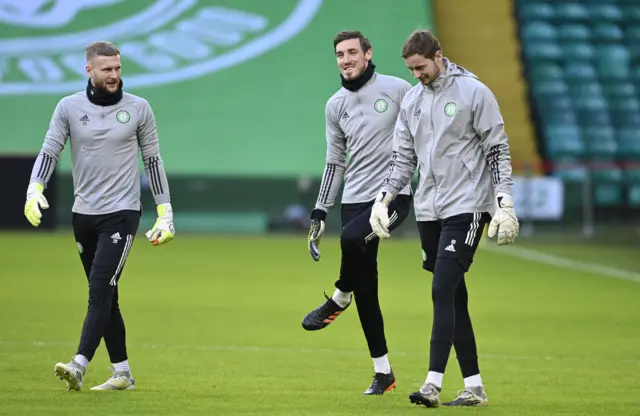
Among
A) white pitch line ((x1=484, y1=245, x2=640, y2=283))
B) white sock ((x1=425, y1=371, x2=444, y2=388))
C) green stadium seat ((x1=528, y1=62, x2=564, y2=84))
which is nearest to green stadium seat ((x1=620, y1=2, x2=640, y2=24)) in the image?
green stadium seat ((x1=528, y1=62, x2=564, y2=84))

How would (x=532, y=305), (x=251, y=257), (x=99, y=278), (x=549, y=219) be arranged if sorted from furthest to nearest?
(x=549, y=219) < (x=251, y=257) < (x=532, y=305) < (x=99, y=278)

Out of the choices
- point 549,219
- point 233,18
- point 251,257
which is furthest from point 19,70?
point 549,219

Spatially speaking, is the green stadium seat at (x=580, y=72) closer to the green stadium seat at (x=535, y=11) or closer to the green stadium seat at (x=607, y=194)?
the green stadium seat at (x=535, y=11)

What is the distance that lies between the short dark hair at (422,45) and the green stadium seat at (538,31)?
2468 centimetres

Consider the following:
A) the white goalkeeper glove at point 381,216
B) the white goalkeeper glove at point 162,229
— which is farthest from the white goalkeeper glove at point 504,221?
the white goalkeeper glove at point 162,229

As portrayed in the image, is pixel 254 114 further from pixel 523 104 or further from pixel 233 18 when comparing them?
pixel 523 104

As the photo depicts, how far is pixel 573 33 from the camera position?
31.7 metres

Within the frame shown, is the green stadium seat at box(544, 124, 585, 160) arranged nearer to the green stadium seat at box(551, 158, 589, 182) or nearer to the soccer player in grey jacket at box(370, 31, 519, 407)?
the green stadium seat at box(551, 158, 589, 182)

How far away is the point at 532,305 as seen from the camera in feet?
48.3

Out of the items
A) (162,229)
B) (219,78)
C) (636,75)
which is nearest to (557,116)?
(636,75)

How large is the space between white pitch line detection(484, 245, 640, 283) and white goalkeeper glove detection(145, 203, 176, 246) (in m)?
10.8

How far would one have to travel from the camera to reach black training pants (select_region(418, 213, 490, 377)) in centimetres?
722

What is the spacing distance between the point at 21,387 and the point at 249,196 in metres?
18.6

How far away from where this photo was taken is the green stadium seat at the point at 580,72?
3084 cm
